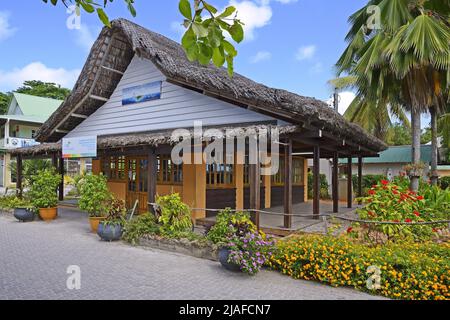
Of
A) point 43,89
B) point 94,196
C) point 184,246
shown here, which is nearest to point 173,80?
point 94,196

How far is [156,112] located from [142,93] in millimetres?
856

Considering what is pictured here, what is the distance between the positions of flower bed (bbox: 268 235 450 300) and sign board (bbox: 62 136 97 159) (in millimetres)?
6563

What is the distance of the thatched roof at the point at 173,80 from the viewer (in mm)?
6586

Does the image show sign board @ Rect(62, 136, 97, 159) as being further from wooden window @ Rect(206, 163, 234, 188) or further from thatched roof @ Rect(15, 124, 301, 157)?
wooden window @ Rect(206, 163, 234, 188)

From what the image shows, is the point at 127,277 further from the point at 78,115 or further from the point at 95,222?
the point at 78,115

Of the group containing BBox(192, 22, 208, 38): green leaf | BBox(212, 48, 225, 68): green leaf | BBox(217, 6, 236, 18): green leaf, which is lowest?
BBox(212, 48, 225, 68): green leaf

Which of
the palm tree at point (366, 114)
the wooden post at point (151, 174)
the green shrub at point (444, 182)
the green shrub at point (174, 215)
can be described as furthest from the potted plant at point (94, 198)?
the green shrub at point (444, 182)

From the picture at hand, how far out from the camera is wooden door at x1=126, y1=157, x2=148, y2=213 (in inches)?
419

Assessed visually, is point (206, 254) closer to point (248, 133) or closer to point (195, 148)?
point (248, 133)

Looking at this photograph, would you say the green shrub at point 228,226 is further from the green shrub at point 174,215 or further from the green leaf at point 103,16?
the green leaf at point 103,16

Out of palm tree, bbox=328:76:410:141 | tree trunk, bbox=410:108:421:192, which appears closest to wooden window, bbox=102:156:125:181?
tree trunk, bbox=410:108:421:192
